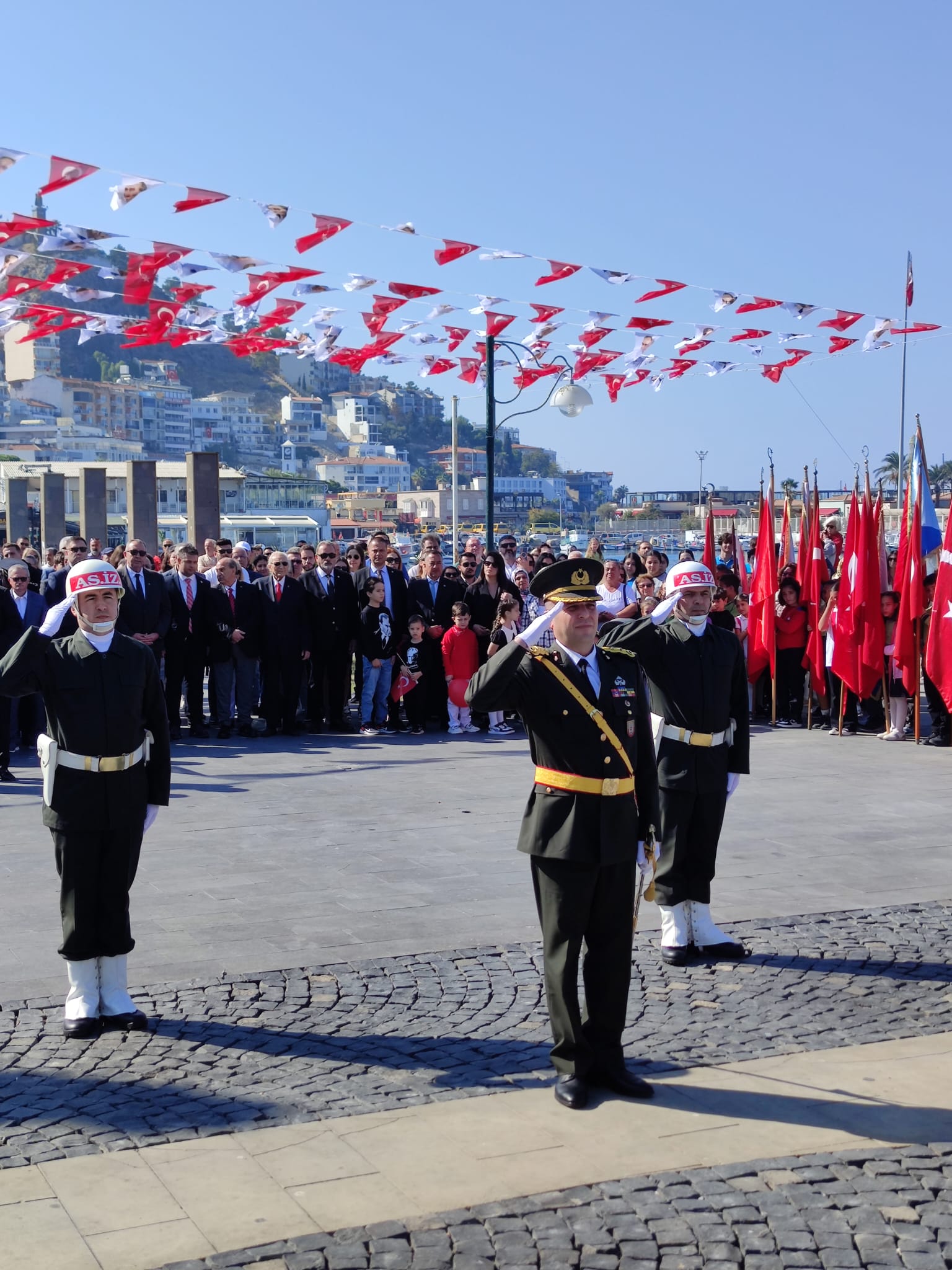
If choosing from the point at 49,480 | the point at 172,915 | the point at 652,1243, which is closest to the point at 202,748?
the point at 172,915

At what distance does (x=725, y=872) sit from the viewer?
8.34 metres

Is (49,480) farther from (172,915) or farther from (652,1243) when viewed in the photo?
(652,1243)

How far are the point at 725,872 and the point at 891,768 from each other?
14.0ft

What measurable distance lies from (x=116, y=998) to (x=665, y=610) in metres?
3.07

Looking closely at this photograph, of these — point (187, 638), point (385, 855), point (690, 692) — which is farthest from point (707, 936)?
point (187, 638)

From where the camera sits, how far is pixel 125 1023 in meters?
5.76

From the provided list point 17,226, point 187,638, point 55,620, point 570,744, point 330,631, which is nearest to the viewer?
point 570,744

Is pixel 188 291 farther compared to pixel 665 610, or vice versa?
pixel 188 291

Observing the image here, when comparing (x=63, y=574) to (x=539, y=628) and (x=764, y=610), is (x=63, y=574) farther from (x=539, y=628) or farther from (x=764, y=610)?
(x=539, y=628)

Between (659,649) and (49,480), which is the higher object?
(49,480)

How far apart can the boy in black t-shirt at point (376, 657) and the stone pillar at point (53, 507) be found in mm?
24771

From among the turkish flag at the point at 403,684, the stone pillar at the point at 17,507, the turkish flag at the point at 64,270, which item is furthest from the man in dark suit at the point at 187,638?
the stone pillar at the point at 17,507

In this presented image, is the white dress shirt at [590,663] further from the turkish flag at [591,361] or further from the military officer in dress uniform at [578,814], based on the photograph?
the turkish flag at [591,361]

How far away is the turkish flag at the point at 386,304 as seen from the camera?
1471cm
